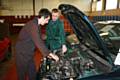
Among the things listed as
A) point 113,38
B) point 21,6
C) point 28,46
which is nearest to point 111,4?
point 113,38

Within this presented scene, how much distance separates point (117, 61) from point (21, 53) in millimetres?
1439

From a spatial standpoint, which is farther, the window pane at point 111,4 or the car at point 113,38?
the window pane at point 111,4

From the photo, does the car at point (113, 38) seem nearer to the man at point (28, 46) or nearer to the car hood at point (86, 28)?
the car hood at point (86, 28)

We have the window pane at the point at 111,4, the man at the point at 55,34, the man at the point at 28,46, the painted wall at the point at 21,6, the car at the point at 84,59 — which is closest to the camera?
the car at the point at 84,59

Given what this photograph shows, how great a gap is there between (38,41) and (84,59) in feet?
2.09

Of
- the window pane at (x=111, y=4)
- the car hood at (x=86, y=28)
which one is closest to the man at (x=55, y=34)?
the car hood at (x=86, y=28)

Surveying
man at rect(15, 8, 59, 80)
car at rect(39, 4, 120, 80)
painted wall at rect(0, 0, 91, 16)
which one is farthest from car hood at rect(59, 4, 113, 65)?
painted wall at rect(0, 0, 91, 16)

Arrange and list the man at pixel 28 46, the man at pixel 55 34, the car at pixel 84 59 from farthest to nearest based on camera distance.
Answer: the man at pixel 55 34 < the man at pixel 28 46 < the car at pixel 84 59

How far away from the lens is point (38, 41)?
9.36ft

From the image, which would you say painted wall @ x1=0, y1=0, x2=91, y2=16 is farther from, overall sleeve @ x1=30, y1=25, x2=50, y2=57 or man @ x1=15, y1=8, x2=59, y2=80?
overall sleeve @ x1=30, y1=25, x2=50, y2=57

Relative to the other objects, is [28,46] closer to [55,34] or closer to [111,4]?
[55,34]

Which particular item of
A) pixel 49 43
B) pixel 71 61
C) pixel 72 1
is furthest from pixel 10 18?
pixel 71 61

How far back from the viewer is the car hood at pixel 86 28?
2.35 m

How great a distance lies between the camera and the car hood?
235 centimetres
